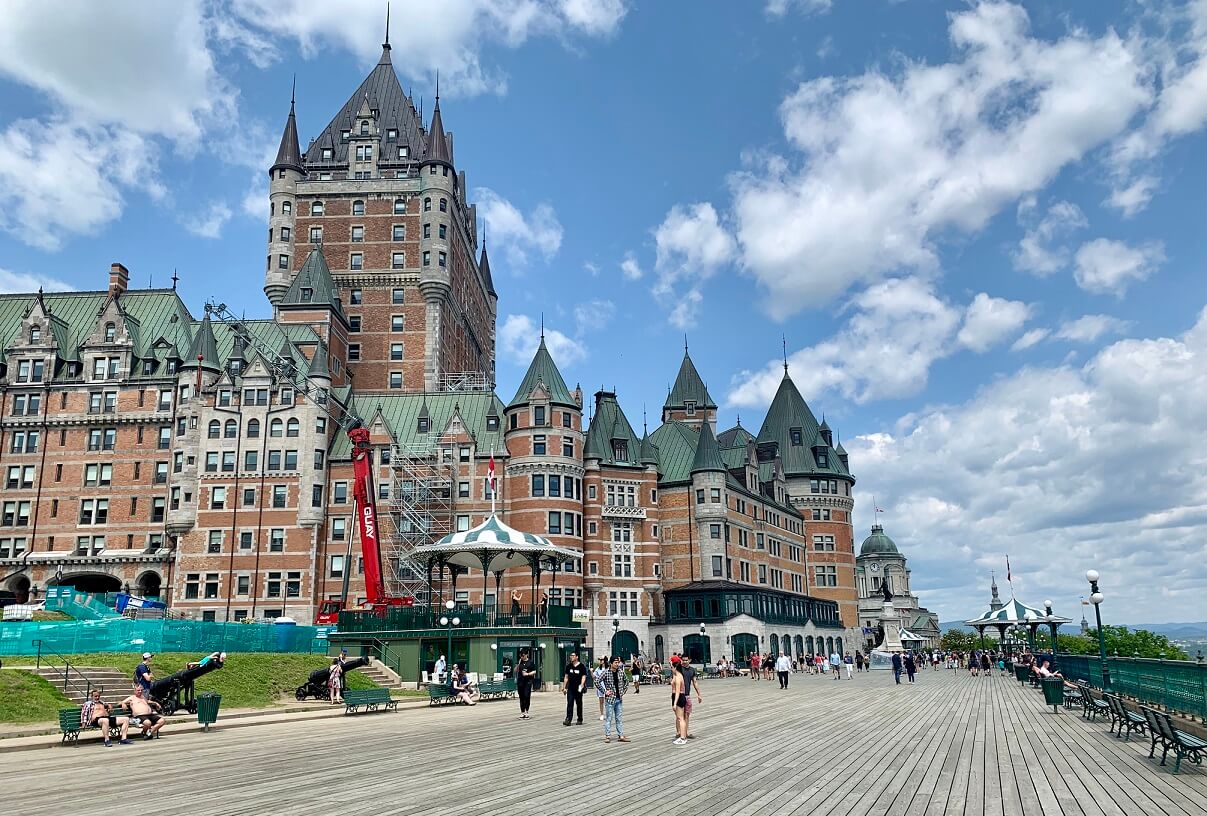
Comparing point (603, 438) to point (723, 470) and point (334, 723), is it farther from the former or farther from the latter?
point (334, 723)

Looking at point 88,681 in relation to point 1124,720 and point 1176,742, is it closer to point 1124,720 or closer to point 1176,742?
point 1124,720

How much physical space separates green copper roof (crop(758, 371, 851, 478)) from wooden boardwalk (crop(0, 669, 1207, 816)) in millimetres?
68188

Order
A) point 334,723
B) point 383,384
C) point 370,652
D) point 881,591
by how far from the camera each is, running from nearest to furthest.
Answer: point 334,723 < point 370,652 < point 383,384 < point 881,591

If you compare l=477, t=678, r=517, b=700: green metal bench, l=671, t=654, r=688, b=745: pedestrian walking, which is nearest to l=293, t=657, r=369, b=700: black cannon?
l=477, t=678, r=517, b=700: green metal bench

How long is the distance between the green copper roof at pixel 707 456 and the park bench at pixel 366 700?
45.1 metres

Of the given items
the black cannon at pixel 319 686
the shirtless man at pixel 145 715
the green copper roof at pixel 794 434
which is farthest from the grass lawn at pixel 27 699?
the green copper roof at pixel 794 434

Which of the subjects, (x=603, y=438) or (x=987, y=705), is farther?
(x=603, y=438)

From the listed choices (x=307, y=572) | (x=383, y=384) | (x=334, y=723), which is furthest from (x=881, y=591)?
(x=334, y=723)

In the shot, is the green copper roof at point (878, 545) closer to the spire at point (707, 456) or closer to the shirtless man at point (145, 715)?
the spire at point (707, 456)

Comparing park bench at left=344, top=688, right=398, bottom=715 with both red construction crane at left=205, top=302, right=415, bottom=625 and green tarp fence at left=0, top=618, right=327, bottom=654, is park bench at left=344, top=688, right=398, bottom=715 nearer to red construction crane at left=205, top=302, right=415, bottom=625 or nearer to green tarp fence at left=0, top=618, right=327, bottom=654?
green tarp fence at left=0, top=618, right=327, bottom=654

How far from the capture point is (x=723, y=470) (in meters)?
75.2

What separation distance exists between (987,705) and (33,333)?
7402 cm

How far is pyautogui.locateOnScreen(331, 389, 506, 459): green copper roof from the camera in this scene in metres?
70.6

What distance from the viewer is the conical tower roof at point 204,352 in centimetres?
7106
